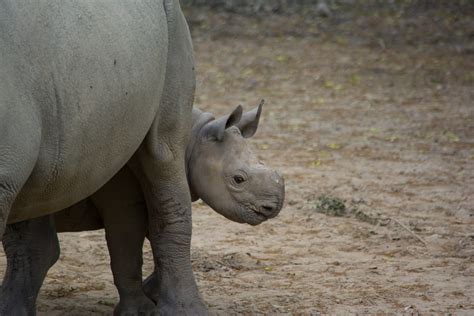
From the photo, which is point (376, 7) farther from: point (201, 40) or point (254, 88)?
point (254, 88)

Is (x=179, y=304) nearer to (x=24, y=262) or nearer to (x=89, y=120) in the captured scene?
(x=24, y=262)

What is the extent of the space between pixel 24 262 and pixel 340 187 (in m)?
3.95

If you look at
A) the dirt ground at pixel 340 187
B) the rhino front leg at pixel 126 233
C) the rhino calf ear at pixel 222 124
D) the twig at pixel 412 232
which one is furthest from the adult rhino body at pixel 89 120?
the twig at pixel 412 232

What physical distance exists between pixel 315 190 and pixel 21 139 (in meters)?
5.15

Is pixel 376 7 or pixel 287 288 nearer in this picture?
pixel 287 288

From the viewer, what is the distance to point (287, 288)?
249 inches

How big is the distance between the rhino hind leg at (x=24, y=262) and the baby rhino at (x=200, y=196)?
0.15 meters

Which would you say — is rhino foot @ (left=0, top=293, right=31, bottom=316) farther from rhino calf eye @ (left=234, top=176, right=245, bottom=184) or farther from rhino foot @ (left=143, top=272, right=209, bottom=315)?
rhino calf eye @ (left=234, top=176, right=245, bottom=184)

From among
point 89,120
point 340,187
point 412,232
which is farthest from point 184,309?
point 340,187

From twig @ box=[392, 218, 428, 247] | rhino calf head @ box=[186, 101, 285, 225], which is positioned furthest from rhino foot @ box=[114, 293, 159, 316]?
twig @ box=[392, 218, 428, 247]

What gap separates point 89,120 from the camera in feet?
13.8

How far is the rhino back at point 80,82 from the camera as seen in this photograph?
3.93 metres

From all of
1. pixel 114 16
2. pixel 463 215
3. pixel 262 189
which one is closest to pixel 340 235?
pixel 463 215

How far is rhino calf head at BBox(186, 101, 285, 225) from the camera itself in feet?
17.7
